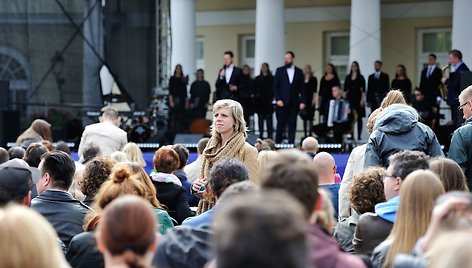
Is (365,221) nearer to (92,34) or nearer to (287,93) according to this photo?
(287,93)

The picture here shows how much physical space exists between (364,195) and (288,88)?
13686 mm

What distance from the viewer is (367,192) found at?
6441 millimetres

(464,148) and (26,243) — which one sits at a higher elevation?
(26,243)

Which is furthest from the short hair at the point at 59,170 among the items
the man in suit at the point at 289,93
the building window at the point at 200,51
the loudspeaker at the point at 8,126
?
the building window at the point at 200,51

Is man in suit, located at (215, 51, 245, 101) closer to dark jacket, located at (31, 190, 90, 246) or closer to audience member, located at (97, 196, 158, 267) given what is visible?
dark jacket, located at (31, 190, 90, 246)

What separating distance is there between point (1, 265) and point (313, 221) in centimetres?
124

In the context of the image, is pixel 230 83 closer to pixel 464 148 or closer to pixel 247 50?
pixel 247 50

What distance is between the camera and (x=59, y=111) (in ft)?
72.2

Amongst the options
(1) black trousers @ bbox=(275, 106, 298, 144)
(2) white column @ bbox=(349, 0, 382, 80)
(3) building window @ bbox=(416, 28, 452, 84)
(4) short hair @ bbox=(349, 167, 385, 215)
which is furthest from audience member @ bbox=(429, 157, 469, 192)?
(3) building window @ bbox=(416, 28, 452, 84)

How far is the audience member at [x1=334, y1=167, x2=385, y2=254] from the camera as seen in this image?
6430 millimetres

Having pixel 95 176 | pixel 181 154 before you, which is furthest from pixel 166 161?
pixel 95 176

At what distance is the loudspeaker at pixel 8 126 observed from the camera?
19.6m

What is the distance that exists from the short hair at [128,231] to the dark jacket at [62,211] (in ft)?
9.28

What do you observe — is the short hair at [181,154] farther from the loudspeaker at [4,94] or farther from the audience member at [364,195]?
the loudspeaker at [4,94]
